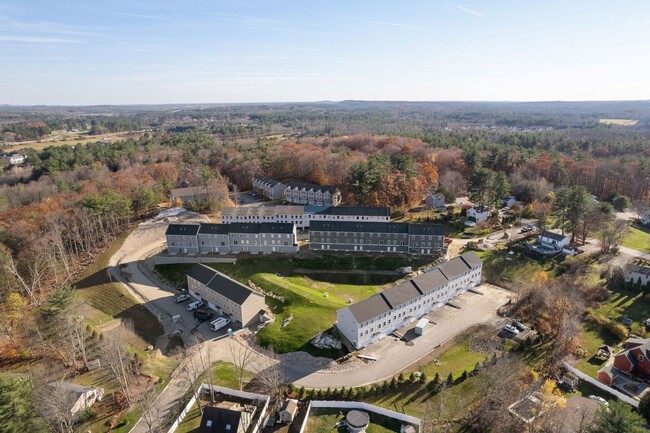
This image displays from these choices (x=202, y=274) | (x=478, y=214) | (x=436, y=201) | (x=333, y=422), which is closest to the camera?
(x=333, y=422)

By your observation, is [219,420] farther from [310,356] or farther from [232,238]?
[232,238]

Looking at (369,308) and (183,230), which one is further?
(183,230)

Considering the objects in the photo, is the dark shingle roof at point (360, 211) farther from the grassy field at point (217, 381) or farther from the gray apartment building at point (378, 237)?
the grassy field at point (217, 381)

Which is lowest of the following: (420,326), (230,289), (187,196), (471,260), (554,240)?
(420,326)

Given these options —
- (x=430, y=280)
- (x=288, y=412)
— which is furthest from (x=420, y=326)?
(x=288, y=412)

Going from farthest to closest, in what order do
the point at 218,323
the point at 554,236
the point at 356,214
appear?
the point at 356,214 < the point at 554,236 < the point at 218,323

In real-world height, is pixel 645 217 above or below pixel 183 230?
below
